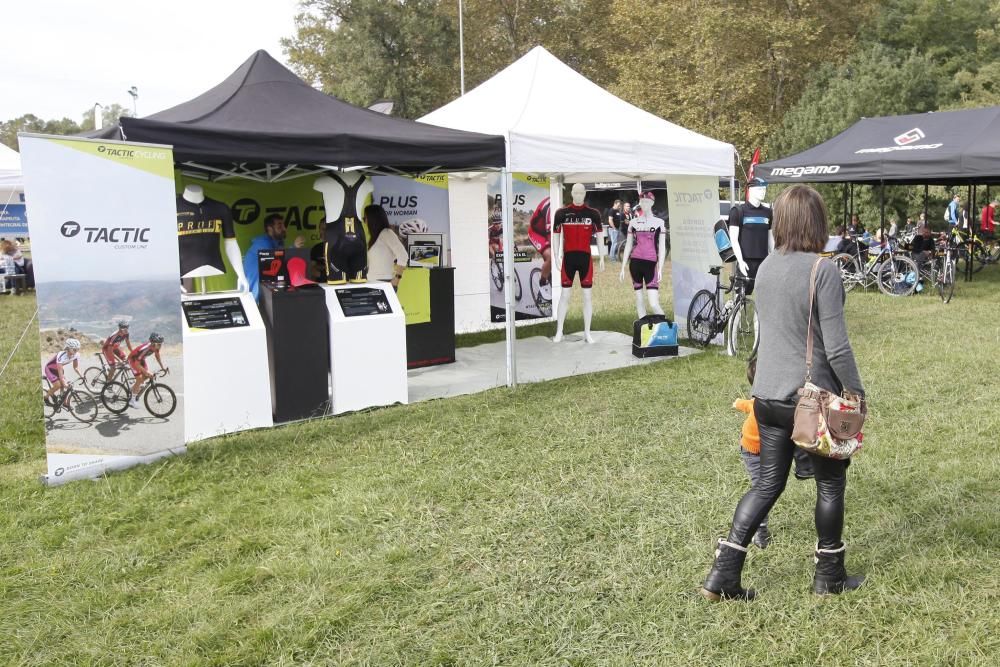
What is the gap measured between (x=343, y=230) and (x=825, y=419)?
456 centimetres

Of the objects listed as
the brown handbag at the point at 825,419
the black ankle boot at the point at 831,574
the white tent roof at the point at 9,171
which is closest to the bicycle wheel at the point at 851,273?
the black ankle boot at the point at 831,574

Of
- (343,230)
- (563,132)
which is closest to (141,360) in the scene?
(343,230)

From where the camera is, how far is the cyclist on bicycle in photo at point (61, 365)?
4.39 meters

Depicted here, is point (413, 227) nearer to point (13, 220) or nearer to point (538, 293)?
point (538, 293)

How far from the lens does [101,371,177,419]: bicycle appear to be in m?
4.64

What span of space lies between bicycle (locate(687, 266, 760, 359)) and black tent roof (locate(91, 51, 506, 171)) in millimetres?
2920

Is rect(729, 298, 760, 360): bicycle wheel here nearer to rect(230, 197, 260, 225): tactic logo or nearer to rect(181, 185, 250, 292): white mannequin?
rect(181, 185, 250, 292): white mannequin

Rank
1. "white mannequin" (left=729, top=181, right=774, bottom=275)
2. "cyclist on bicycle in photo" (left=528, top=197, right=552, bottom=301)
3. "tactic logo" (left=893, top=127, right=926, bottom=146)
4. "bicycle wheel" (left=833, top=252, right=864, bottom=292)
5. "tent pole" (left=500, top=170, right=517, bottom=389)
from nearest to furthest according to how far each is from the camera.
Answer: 1. "tent pole" (left=500, top=170, right=517, bottom=389)
2. "white mannequin" (left=729, top=181, right=774, bottom=275)
3. "cyclist on bicycle in photo" (left=528, top=197, right=552, bottom=301)
4. "tactic logo" (left=893, top=127, right=926, bottom=146)
5. "bicycle wheel" (left=833, top=252, right=864, bottom=292)

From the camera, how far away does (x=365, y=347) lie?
610cm

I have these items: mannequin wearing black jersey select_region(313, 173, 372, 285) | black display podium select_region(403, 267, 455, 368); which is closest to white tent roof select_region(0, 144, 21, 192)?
black display podium select_region(403, 267, 455, 368)

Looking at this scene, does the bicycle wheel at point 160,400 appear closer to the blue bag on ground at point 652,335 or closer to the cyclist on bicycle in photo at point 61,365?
the cyclist on bicycle in photo at point 61,365

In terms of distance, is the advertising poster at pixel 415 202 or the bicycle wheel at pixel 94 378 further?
the advertising poster at pixel 415 202

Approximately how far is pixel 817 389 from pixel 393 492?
7.64 ft

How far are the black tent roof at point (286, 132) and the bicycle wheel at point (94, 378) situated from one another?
1.37 meters
